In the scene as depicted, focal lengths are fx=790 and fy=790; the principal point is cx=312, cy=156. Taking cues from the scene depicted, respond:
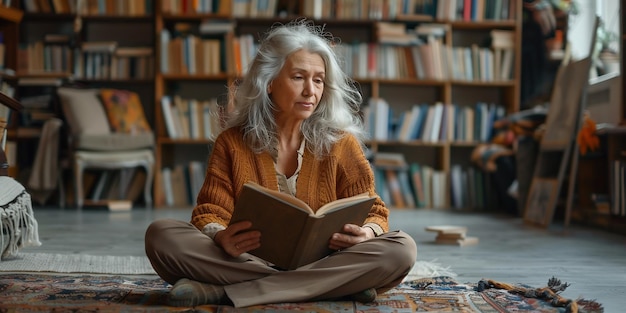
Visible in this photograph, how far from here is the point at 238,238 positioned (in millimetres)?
1890

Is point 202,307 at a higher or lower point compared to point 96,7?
lower

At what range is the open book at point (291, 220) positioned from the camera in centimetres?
177

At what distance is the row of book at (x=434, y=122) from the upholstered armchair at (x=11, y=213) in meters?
3.55

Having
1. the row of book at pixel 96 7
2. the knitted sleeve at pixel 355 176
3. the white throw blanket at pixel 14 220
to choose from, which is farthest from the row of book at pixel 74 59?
the knitted sleeve at pixel 355 176

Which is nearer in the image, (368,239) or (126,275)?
(368,239)

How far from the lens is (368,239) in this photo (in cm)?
201

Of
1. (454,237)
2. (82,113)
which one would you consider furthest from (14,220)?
(82,113)

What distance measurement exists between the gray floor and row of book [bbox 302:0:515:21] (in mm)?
1691

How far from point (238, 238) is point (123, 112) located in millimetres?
4184

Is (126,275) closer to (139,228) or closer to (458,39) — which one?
(139,228)

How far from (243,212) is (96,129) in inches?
162

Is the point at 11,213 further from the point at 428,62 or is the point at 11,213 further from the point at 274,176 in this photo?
the point at 428,62

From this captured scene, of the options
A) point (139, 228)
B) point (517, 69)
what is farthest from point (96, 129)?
point (517, 69)

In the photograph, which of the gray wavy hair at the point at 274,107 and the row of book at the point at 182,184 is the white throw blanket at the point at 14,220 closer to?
the gray wavy hair at the point at 274,107
